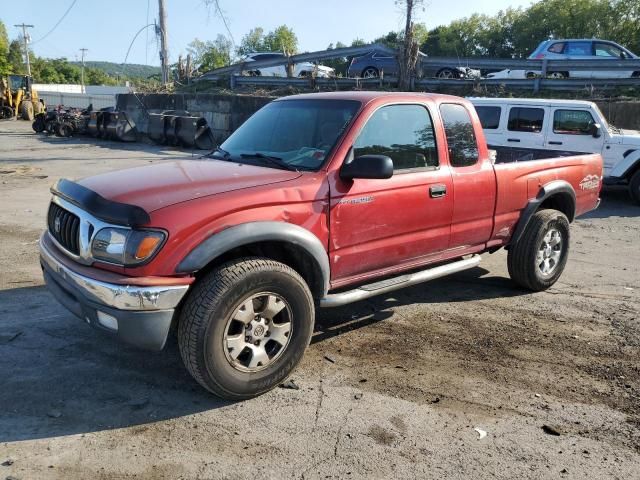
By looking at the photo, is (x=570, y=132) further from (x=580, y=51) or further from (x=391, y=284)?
(x=580, y=51)

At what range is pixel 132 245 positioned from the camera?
3.22 metres

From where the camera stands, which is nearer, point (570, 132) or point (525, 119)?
point (570, 132)

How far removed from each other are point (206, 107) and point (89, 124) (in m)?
6.11

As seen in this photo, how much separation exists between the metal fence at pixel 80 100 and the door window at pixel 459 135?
35702mm

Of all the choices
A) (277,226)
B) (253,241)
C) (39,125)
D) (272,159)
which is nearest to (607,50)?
(272,159)

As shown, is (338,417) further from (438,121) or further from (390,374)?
(438,121)

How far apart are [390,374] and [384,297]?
1656mm

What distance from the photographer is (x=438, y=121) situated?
189 inches

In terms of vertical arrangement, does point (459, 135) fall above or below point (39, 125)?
above

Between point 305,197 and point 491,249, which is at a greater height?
point 305,197

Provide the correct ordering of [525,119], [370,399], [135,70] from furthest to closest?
1. [135,70]
2. [525,119]
3. [370,399]

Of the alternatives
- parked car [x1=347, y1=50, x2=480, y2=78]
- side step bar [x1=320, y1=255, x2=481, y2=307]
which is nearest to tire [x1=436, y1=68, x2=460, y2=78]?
parked car [x1=347, y1=50, x2=480, y2=78]

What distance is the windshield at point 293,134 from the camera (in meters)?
4.20

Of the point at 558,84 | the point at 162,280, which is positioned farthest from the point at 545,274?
the point at 558,84
